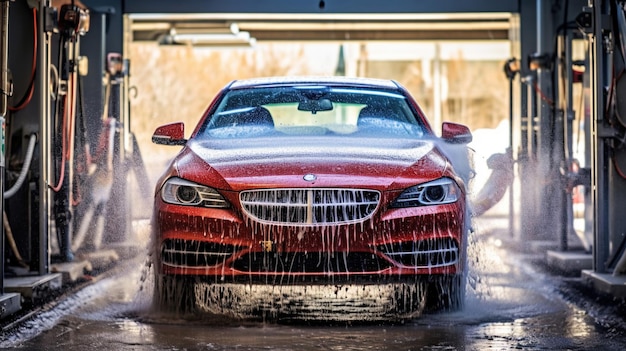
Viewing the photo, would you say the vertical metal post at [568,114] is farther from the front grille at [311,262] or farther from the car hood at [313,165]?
the front grille at [311,262]

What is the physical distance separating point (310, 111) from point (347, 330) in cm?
214

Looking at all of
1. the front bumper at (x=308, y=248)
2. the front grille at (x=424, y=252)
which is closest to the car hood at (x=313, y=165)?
the front bumper at (x=308, y=248)

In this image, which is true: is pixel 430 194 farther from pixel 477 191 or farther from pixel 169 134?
pixel 477 191

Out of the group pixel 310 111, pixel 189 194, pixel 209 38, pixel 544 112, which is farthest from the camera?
pixel 209 38

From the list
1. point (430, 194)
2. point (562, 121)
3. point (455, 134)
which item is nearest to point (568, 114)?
point (562, 121)

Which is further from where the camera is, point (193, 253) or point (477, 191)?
point (477, 191)

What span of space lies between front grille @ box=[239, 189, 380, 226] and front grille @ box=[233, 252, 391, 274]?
7.1 inches

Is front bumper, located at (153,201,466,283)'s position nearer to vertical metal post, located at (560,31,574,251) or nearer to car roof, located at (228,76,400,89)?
car roof, located at (228,76,400,89)

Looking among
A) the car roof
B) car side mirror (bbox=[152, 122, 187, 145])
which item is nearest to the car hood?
car side mirror (bbox=[152, 122, 187, 145])

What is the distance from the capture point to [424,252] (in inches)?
281

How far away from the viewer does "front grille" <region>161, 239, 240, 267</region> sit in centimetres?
707

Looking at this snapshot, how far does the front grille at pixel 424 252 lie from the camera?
7.08 metres

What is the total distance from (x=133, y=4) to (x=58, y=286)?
626 centimetres

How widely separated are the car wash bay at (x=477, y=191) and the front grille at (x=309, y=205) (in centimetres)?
61
